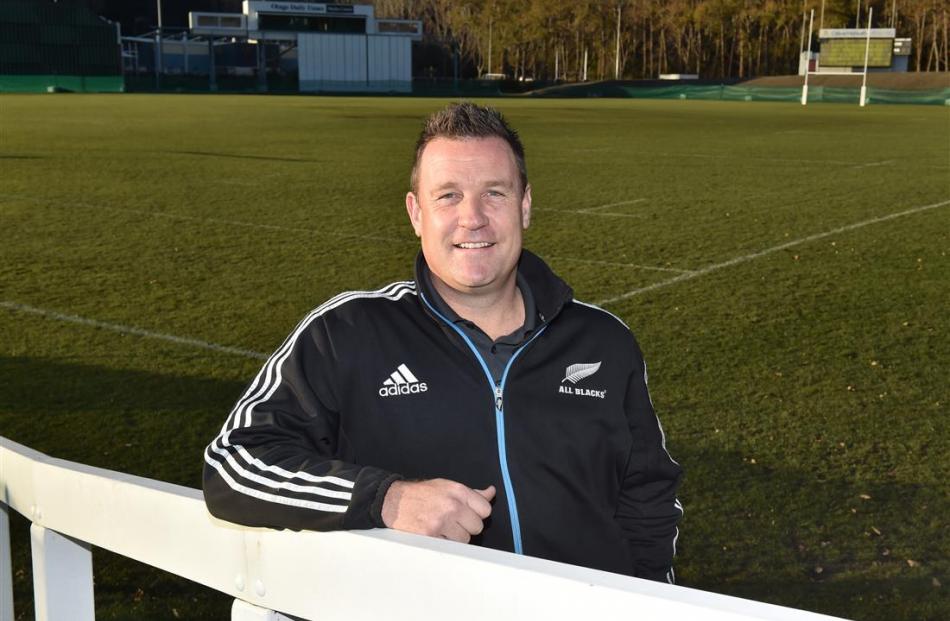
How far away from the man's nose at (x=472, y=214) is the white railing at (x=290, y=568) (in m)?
0.99

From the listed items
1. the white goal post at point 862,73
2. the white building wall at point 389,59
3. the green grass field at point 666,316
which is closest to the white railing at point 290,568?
the green grass field at point 666,316

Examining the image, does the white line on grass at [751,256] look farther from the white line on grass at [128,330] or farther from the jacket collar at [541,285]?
the jacket collar at [541,285]

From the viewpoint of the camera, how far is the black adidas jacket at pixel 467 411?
88.7 inches

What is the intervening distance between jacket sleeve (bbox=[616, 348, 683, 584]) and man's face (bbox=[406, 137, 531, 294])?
1.39 feet

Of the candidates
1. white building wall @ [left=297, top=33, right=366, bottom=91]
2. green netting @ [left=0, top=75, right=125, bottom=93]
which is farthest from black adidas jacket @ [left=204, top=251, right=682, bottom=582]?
white building wall @ [left=297, top=33, right=366, bottom=91]

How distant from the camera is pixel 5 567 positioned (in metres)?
2.01

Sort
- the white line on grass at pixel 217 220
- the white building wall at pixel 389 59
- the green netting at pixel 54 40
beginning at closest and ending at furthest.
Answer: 1. the white line on grass at pixel 217 220
2. the green netting at pixel 54 40
3. the white building wall at pixel 389 59

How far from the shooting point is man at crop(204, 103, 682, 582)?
2273mm

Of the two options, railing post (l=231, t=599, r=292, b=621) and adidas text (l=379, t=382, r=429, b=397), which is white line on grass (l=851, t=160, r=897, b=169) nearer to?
adidas text (l=379, t=382, r=429, b=397)

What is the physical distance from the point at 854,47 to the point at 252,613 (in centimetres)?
7712

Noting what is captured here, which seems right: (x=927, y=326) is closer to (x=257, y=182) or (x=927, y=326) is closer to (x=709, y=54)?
(x=257, y=182)

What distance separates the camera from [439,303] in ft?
7.80

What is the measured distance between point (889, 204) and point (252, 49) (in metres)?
91.8

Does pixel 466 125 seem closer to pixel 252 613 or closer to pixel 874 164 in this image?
pixel 252 613
